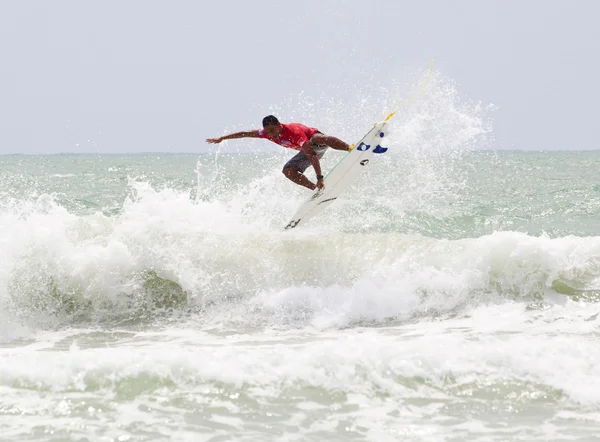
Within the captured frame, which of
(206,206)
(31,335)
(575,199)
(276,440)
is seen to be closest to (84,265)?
(31,335)

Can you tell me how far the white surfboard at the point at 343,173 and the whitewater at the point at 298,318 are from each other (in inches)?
10.8

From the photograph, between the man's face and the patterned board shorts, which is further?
the patterned board shorts

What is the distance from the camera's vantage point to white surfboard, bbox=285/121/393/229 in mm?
9359

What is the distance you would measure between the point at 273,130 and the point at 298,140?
1.17ft

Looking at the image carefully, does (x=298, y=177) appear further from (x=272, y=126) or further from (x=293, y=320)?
(x=293, y=320)

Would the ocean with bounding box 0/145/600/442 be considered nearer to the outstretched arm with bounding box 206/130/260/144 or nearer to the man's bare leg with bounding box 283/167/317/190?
the man's bare leg with bounding box 283/167/317/190

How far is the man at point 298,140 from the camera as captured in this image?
29.5 feet

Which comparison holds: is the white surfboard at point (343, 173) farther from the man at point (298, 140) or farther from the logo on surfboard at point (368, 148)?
the man at point (298, 140)

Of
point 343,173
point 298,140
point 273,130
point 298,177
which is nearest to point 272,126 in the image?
point 273,130

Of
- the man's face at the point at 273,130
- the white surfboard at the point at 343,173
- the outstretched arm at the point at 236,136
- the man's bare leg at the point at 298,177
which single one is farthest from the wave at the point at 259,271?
the man's face at the point at 273,130

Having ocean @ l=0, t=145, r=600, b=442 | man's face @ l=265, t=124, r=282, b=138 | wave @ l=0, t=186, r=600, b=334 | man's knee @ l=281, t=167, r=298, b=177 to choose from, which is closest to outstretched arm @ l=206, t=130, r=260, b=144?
man's face @ l=265, t=124, r=282, b=138

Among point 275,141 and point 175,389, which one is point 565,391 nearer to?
point 175,389

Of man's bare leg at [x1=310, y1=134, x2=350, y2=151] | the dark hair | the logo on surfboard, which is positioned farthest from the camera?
the logo on surfboard

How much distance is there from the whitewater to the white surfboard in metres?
0.27
